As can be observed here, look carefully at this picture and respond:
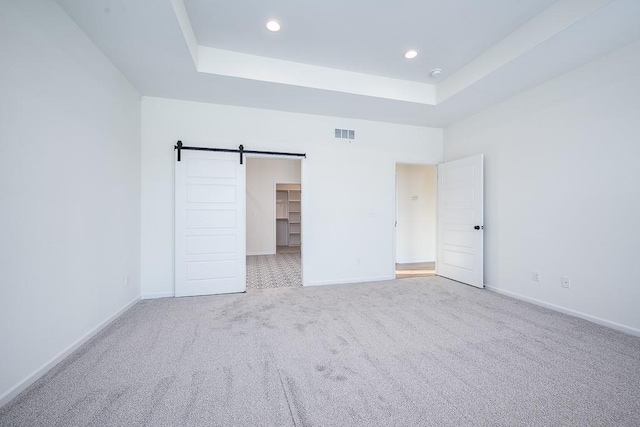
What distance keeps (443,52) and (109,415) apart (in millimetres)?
4369

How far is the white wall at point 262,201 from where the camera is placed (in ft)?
25.1

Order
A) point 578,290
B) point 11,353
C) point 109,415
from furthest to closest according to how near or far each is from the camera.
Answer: point 578,290, point 11,353, point 109,415

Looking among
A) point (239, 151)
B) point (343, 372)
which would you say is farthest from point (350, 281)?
point (239, 151)

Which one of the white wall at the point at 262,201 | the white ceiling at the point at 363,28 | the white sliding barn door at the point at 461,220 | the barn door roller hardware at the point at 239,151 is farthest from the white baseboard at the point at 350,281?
the white wall at the point at 262,201

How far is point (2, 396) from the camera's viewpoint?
5.18 feet

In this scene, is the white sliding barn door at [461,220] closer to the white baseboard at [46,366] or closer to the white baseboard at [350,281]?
the white baseboard at [350,281]

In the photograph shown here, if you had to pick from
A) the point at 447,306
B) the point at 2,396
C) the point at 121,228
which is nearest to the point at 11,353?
the point at 2,396

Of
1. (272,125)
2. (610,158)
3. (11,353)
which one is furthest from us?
(272,125)

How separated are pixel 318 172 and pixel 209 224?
72.9 inches

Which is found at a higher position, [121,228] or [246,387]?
[121,228]

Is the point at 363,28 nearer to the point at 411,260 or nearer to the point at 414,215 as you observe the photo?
the point at 414,215

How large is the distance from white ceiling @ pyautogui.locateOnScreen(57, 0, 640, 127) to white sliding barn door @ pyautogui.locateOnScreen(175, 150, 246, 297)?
3.17 ft

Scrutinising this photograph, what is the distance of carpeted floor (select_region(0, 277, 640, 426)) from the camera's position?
5.02 ft

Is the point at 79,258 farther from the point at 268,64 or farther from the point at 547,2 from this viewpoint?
the point at 547,2
